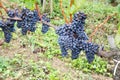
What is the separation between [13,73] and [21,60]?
1.37 ft

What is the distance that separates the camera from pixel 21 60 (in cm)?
442

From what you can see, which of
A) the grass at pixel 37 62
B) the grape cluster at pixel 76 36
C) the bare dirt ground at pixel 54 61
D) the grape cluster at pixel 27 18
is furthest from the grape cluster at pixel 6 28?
the bare dirt ground at pixel 54 61

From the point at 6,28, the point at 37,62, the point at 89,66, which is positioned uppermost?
the point at 6,28

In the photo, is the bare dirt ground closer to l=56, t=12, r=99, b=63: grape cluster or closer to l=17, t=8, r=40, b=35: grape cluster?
l=17, t=8, r=40, b=35: grape cluster

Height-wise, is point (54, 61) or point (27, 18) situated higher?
point (27, 18)

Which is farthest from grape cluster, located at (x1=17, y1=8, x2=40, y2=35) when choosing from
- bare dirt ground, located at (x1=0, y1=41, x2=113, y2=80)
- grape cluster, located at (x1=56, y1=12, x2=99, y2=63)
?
bare dirt ground, located at (x1=0, y1=41, x2=113, y2=80)

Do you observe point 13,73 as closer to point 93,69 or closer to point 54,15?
point 93,69

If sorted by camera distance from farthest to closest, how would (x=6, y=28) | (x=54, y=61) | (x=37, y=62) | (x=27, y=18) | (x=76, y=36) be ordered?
1. (x=54, y=61)
2. (x=37, y=62)
3. (x=6, y=28)
4. (x=27, y=18)
5. (x=76, y=36)

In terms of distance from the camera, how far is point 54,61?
15.3 feet

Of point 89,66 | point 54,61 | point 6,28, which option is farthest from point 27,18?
point 89,66

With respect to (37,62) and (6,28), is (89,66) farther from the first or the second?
(6,28)

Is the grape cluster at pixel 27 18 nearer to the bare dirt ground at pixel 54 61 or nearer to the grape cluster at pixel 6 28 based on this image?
the grape cluster at pixel 6 28

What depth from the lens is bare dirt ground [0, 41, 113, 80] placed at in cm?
434

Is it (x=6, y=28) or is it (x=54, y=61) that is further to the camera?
(x=54, y=61)
